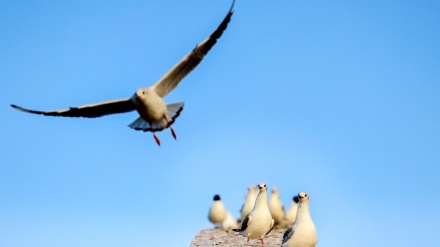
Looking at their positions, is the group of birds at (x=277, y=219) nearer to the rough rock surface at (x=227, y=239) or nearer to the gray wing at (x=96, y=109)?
the rough rock surface at (x=227, y=239)

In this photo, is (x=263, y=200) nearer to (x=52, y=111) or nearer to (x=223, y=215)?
(x=52, y=111)

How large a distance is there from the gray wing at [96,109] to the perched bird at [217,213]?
9.22 m

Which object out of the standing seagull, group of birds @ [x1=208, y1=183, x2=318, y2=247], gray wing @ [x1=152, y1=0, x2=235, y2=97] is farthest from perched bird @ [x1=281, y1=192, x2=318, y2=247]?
gray wing @ [x1=152, y1=0, x2=235, y2=97]

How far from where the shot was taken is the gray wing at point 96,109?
14762mm

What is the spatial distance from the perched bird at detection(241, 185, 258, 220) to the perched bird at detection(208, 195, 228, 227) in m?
2.82

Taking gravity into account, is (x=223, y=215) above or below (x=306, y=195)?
above

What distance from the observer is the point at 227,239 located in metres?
17.7

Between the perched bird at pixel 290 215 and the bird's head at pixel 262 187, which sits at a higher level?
the perched bird at pixel 290 215

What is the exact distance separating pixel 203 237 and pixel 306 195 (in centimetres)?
607

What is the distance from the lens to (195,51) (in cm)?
1434

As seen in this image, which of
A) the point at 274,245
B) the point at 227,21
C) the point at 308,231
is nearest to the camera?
the point at 308,231

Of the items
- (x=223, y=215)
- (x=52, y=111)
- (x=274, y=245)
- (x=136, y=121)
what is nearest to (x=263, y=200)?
(x=274, y=245)

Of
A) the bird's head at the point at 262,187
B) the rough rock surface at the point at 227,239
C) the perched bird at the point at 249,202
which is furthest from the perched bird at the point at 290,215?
the bird's head at the point at 262,187

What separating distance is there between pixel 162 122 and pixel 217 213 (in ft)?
31.9
